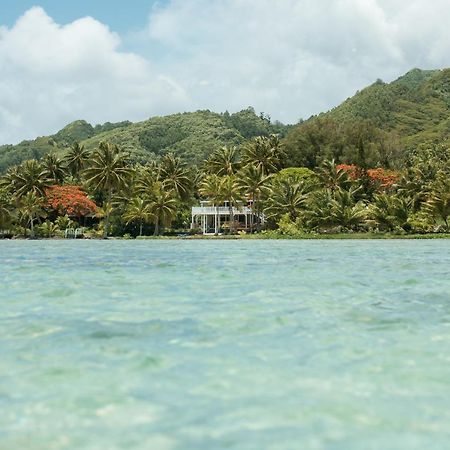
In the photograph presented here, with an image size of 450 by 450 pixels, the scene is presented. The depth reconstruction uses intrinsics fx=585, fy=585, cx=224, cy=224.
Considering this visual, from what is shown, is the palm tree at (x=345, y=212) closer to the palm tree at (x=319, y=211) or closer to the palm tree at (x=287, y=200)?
the palm tree at (x=319, y=211)

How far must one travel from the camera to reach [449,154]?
237ft

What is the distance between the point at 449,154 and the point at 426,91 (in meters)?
60.0

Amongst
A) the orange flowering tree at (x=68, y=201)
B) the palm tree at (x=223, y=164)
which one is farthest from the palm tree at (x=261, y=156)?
the orange flowering tree at (x=68, y=201)

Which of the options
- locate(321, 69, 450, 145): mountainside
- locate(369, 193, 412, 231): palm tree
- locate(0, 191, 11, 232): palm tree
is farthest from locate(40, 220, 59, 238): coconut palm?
locate(321, 69, 450, 145): mountainside

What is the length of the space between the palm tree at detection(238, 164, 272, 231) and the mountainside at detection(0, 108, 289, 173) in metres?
55.8

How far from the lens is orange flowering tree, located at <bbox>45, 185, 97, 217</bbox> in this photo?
62312 millimetres

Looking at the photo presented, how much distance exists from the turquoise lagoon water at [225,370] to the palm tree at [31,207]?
4933 centimetres

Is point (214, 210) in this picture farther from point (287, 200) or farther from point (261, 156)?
point (287, 200)

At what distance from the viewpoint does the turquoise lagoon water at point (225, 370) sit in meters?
3.85

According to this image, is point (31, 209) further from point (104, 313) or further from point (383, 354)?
point (383, 354)

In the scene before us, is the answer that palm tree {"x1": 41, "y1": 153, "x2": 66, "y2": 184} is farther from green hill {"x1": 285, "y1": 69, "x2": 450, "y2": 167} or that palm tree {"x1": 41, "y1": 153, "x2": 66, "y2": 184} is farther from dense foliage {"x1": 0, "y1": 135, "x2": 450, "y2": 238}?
green hill {"x1": 285, "y1": 69, "x2": 450, "y2": 167}

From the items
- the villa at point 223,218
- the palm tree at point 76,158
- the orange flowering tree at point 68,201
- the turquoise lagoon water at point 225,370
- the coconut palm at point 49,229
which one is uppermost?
the palm tree at point 76,158

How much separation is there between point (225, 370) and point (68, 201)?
2336 inches

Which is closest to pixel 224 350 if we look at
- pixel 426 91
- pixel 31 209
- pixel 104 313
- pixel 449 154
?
pixel 104 313
